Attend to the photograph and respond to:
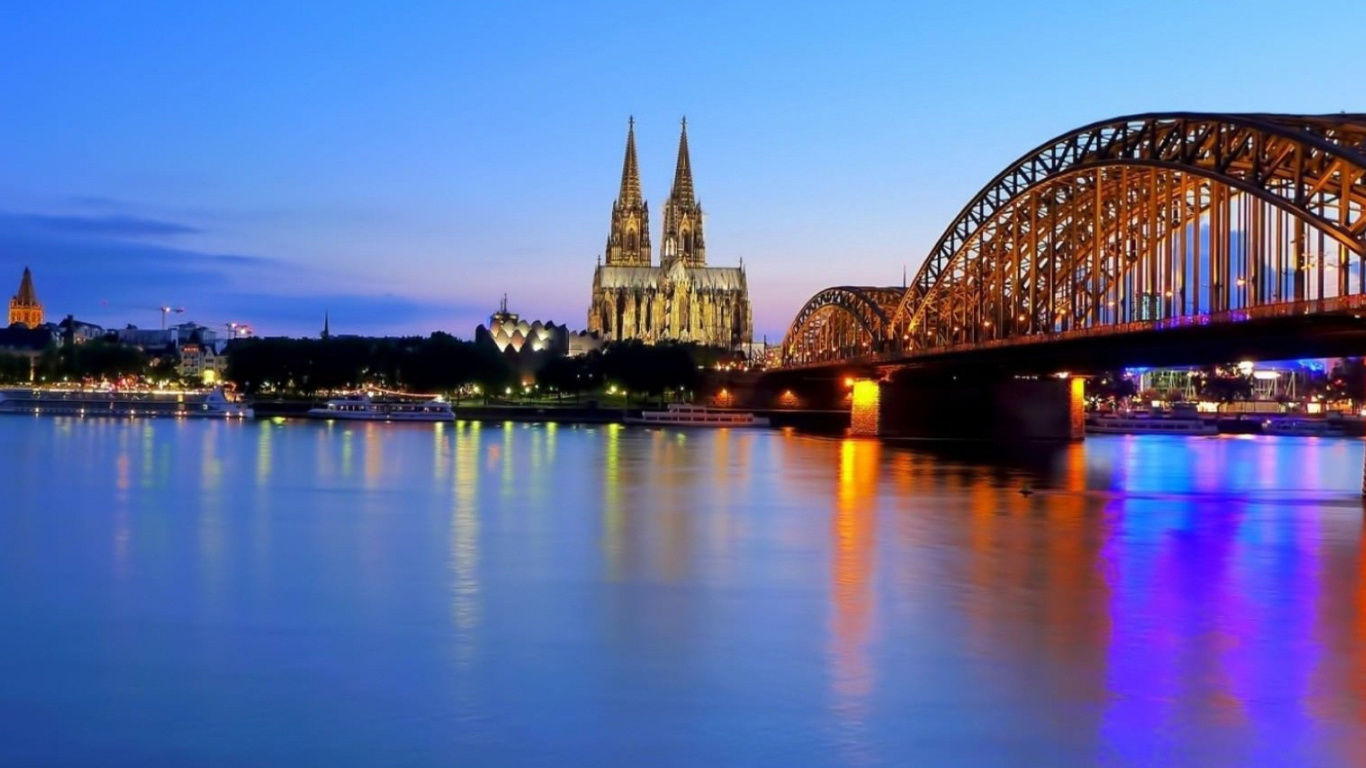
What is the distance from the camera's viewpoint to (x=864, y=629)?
73.8ft

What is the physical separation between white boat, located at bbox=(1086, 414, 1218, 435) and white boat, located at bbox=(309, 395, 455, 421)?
48.6 metres

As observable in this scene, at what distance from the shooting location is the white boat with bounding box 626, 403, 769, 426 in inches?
4875

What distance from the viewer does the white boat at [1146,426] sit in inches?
4786

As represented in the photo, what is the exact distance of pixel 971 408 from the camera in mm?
91438

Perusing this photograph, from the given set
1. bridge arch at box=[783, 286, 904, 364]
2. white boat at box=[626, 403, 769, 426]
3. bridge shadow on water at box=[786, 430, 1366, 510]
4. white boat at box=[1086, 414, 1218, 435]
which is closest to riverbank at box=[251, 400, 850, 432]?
white boat at box=[626, 403, 769, 426]

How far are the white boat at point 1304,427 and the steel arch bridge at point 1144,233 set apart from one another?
41643 mm

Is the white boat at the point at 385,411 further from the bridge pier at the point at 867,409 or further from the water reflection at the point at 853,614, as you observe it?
the water reflection at the point at 853,614

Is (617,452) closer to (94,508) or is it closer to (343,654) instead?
(94,508)

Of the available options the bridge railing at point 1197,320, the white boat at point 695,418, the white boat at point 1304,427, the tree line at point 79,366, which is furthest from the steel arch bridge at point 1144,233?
the tree line at point 79,366

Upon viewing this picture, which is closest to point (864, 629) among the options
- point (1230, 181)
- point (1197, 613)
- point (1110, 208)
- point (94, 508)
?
point (1197, 613)

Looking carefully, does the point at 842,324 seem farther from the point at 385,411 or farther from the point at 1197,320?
the point at 1197,320

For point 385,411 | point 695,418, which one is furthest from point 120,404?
point 695,418

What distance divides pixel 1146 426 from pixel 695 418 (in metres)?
33.6

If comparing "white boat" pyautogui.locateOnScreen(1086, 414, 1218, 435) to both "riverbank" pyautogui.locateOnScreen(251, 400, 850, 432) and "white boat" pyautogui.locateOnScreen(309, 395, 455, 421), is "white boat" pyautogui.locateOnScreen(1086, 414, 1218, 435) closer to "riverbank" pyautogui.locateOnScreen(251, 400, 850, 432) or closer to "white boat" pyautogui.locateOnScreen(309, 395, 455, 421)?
"riverbank" pyautogui.locateOnScreen(251, 400, 850, 432)
